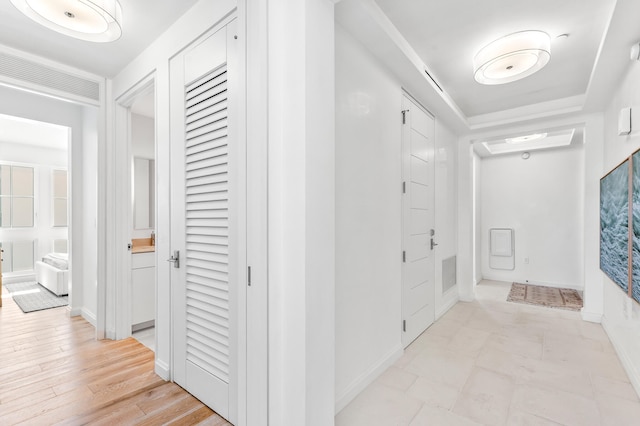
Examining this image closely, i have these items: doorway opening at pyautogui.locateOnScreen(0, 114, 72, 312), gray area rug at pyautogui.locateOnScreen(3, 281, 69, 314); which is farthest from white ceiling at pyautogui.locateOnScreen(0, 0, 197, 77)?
gray area rug at pyautogui.locateOnScreen(3, 281, 69, 314)

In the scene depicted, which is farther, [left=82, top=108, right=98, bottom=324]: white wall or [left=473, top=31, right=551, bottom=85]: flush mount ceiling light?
[left=82, top=108, right=98, bottom=324]: white wall

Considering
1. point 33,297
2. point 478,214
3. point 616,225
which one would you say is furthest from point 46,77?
point 478,214

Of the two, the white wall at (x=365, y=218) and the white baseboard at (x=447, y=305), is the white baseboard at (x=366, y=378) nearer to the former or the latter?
the white wall at (x=365, y=218)

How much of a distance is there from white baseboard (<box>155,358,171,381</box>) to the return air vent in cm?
246

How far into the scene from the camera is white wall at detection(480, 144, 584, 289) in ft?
16.9

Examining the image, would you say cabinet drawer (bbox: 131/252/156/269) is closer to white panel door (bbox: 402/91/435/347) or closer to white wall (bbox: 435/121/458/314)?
white panel door (bbox: 402/91/435/347)

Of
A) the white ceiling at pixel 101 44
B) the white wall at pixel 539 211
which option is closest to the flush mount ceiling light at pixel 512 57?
the white ceiling at pixel 101 44

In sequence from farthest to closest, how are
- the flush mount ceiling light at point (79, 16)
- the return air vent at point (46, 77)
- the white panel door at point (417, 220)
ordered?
the white panel door at point (417, 220) → the return air vent at point (46, 77) → the flush mount ceiling light at point (79, 16)

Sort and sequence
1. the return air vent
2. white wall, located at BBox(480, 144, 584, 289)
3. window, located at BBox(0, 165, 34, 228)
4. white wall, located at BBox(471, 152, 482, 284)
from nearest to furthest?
the return air vent < white wall, located at BBox(480, 144, 584, 289) < window, located at BBox(0, 165, 34, 228) < white wall, located at BBox(471, 152, 482, 284)

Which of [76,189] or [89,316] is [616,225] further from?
[76,189]

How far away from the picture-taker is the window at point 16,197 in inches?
206

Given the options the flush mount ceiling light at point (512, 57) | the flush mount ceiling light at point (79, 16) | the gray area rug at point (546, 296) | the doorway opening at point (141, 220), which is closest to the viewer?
the flush mount ceiling light at point (79, 16)

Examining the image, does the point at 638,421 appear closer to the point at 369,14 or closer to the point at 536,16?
the point at 536,16

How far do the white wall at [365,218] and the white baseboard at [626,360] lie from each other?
1.61 metres
